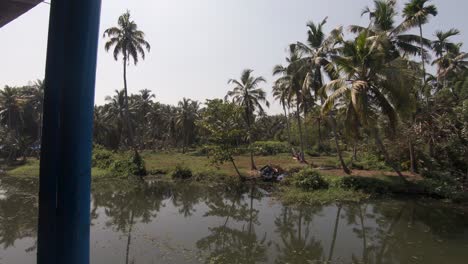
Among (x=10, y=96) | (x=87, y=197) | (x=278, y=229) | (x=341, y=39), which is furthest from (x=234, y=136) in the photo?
(x=10, y=96)

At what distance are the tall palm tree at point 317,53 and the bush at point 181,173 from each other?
1027 centimetres

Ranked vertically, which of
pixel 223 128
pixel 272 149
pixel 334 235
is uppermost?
pixel 223 128

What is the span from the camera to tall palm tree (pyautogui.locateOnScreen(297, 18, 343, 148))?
21.8m

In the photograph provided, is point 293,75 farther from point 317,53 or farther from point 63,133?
point 63,133

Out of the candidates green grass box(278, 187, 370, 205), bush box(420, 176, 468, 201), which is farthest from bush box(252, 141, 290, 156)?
bush box(420, 176, 468, 201)

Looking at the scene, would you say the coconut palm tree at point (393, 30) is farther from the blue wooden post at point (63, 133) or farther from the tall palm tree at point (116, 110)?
the tall palm tree at point (116, 110)

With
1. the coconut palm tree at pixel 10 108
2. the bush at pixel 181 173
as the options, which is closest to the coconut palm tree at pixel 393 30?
the bush at pixel 181 173

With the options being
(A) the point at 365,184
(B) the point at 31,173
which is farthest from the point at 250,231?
(B) the point at 31,173

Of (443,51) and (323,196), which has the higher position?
(443,51)

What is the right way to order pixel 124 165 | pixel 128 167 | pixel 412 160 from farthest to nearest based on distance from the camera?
pixel 124 165 → pixel 128 167 → pixel 412 160

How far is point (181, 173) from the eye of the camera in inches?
985

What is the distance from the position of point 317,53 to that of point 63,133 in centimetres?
2237

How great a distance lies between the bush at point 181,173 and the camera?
81.9 feet

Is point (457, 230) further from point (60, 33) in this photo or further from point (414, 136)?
point (60, 33)
